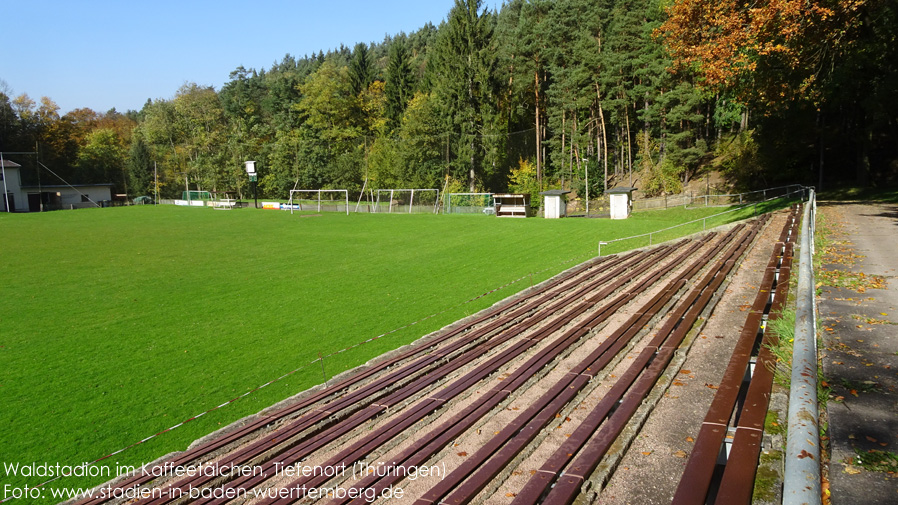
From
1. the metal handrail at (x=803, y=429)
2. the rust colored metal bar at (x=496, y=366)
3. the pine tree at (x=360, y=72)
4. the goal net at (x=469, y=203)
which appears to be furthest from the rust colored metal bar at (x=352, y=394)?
the pine tree at (x=360, y=72)

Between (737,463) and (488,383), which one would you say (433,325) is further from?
(737,463)

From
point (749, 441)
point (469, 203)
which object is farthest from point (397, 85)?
point (749, 441)

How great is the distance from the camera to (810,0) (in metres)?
15.4

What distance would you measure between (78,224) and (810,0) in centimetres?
4682

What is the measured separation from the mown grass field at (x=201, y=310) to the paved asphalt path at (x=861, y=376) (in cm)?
861

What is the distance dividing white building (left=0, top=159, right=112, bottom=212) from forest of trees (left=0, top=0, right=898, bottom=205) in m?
10.9

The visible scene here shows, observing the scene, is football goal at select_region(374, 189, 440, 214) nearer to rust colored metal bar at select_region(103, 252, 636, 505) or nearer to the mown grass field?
the mown grass field

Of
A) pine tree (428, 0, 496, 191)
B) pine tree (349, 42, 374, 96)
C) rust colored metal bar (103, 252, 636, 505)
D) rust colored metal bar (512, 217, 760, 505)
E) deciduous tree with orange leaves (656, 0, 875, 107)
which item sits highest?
pine tree (349, 42, 374, 96)

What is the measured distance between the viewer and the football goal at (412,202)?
164ft

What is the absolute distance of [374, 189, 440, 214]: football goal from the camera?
5006cm

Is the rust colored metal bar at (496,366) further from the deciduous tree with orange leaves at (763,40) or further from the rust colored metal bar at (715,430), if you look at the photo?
the deciduous tree with orange leaves at (763,40)

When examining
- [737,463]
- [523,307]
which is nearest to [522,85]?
[523,307]

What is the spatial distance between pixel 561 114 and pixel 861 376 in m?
52.4

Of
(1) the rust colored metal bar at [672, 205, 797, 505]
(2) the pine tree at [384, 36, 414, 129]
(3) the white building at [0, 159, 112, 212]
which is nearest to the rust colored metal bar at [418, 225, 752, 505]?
(1) the rust colored metal bar at [672, 205, 797, 505]
